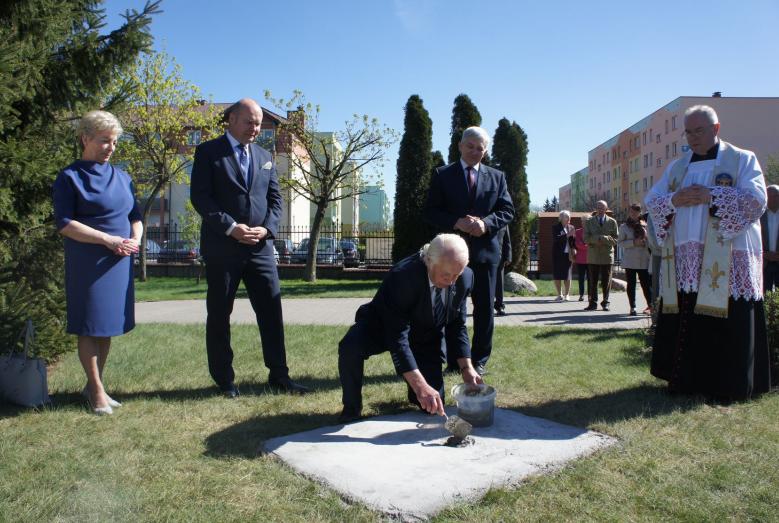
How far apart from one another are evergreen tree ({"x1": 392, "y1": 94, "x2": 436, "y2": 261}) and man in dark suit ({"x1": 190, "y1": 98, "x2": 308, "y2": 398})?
1303 centimetres

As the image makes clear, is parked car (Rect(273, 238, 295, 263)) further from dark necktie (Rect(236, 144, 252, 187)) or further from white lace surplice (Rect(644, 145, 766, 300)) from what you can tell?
white lace surplice (Rect(644, 145, 766, 300))

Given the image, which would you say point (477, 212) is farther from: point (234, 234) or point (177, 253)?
point (177, 253)

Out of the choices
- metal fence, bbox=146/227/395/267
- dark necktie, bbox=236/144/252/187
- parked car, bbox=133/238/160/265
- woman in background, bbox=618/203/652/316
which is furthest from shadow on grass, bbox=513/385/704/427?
parked car, bbox=133/238/160/265

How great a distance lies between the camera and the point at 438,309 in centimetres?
383

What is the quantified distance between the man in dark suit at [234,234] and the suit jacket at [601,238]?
765 centimetres

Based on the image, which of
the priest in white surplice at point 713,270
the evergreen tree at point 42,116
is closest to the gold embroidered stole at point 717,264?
the priest in white surplice at point 713,270

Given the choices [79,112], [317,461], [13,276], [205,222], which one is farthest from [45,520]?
[79,112]

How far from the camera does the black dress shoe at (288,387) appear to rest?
470 centimetres

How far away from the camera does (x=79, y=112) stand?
6.23 m

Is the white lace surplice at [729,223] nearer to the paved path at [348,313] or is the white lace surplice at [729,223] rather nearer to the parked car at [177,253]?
the paved path at [348,313]

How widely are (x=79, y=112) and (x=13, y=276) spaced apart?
1.75m

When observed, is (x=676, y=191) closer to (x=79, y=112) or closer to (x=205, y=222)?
(x=205, y=222)

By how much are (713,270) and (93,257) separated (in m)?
4.27

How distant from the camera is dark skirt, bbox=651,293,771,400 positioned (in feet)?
14.2
